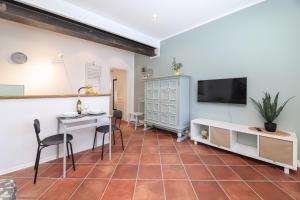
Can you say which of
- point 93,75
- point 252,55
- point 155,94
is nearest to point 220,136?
point 252,55

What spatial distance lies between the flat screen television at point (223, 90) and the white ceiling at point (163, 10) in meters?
1.44

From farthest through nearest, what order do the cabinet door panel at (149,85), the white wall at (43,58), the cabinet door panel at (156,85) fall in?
the cabinet door panel at (149,85) → the cabinet door panel at (156,85) → the white wall at (43,58)

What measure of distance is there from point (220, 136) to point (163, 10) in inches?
110

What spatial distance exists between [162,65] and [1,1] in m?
3.56

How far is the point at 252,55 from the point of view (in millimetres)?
2650

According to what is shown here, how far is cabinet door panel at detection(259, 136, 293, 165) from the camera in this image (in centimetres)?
197

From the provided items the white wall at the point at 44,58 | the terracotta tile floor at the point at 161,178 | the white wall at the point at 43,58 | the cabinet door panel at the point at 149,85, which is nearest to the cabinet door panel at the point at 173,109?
the cabinet door panel at the point at 149,85

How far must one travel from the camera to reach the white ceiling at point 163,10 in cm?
261

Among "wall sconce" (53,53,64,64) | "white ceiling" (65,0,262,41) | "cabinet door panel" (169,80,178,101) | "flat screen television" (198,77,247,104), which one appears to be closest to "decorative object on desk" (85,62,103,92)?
"wall sconce" (53,53,64,64)

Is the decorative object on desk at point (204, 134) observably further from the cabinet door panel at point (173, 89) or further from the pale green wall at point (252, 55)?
the cabinet door panel at point (173, 89)

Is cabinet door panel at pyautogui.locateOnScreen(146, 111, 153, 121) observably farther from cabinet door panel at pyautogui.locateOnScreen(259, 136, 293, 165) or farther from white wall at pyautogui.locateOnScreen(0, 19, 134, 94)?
cabinet door panel at pyautogui.locateOnScreen(259, 136, 293, 165)

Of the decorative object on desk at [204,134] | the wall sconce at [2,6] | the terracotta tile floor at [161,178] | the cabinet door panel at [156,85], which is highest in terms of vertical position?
the wall sconce at [2,6]

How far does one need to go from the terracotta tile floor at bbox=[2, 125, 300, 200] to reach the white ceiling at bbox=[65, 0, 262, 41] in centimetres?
288

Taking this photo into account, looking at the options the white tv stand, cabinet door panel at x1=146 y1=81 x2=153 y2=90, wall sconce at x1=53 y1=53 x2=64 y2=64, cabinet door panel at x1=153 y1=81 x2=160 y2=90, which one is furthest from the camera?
cabinet door panel at x1=146 y1=81 x2=153 y2=90
